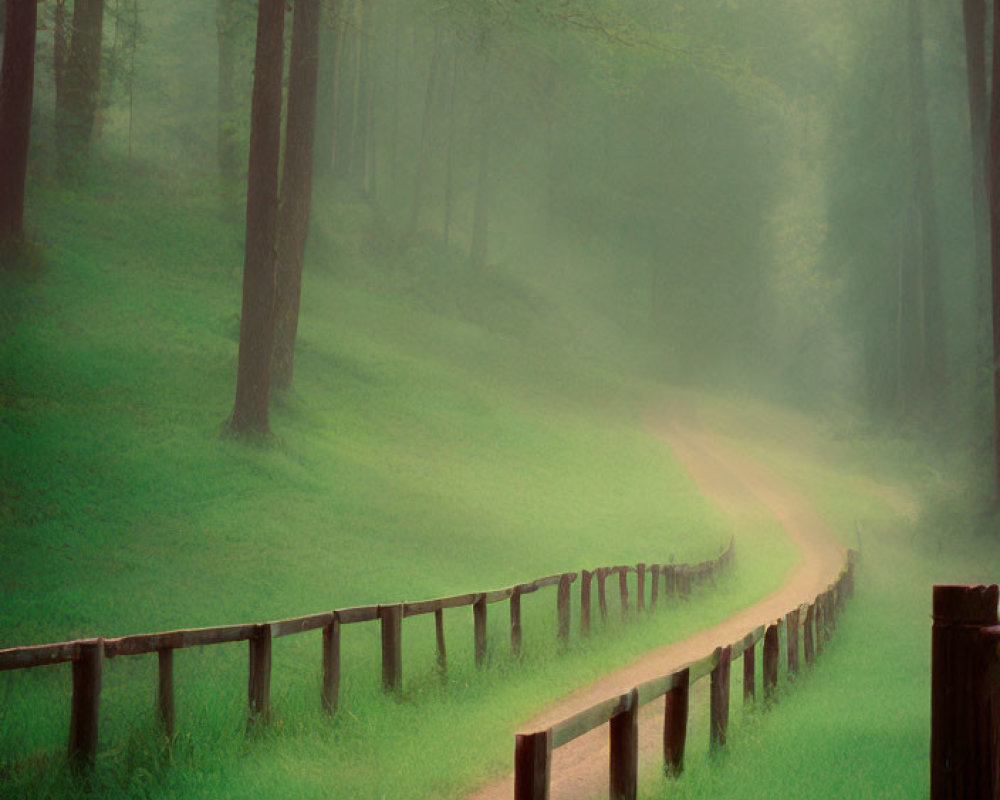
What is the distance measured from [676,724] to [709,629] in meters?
9.43

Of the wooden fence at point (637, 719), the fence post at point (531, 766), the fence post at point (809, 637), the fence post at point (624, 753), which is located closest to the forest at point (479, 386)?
the wooden fence at point (637, 719)

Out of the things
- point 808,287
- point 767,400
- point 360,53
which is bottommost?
point 767,400

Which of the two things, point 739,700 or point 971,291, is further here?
point 971,291

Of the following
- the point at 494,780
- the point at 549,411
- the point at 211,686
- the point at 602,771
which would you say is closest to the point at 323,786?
the point at 494,780

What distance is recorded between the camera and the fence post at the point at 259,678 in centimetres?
874

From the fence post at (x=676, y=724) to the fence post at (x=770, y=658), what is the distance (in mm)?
3363

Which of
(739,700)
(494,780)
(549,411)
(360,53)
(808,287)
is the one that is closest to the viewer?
(494,780)

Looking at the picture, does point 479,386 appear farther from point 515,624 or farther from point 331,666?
point 331,666

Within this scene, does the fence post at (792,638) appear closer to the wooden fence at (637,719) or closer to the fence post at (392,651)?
the wooden fence at (637,719)

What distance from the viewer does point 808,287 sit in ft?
195

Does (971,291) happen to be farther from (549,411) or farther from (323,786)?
(323,786)

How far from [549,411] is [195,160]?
17.6 m

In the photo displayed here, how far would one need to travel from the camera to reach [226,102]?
37.0m

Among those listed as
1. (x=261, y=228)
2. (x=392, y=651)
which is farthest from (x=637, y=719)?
(x=261, y=228)
